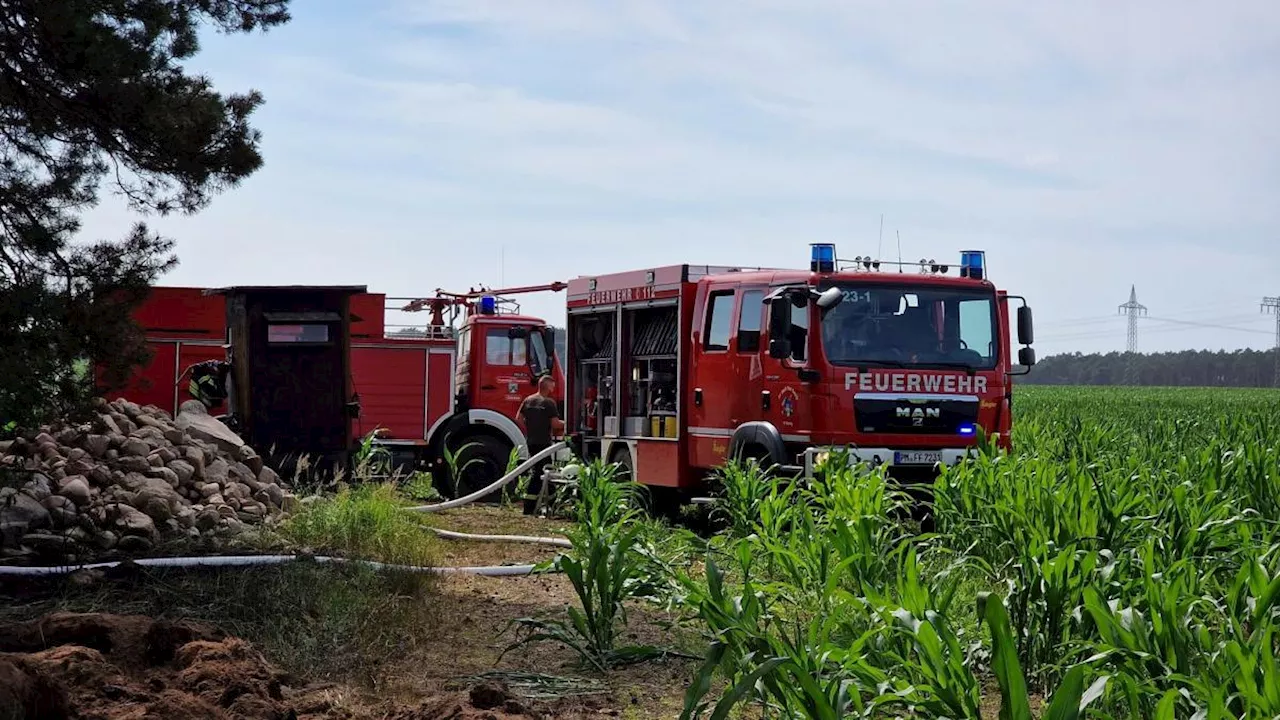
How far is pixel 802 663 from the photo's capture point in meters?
5.03

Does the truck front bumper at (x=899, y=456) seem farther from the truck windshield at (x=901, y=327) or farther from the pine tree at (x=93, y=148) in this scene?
the pine tree at (x=93, y=148)

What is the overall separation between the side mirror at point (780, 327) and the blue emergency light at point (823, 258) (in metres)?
0.51

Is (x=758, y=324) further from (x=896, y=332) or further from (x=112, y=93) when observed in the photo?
(x=112, y=93)

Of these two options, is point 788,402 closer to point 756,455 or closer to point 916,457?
point 756,455

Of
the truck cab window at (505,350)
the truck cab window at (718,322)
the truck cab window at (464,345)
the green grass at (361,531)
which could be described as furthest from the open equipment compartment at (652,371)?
the truck cab window at (464,345)

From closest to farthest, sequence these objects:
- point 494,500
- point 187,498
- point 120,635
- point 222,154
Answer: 1. point 120,635
2. point 222,154
3. point 187,498
4. point 494,500

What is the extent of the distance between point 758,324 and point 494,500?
7.13m

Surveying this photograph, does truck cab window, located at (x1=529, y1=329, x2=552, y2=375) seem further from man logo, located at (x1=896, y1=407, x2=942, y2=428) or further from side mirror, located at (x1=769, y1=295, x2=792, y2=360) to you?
man logo, located at (x1=896, y1=407, x2=942, y2=428)

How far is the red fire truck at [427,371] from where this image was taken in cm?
2020

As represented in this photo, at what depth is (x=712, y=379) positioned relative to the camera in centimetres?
1496

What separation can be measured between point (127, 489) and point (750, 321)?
5.82 m

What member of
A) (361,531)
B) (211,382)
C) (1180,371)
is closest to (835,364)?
(361,531)

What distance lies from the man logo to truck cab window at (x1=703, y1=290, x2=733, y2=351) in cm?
186

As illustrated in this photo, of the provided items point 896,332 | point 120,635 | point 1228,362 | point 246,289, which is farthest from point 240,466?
point 1228,362
